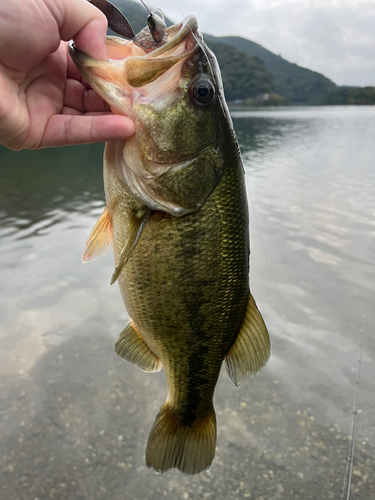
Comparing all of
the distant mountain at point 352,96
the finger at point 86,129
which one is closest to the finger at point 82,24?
the finger at point 86,129

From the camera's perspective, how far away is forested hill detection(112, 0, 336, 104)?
10728cm

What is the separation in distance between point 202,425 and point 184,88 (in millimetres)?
1824

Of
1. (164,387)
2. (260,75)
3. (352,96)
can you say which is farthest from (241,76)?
(164,387)

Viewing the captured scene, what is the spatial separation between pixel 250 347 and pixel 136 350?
0.67 metres

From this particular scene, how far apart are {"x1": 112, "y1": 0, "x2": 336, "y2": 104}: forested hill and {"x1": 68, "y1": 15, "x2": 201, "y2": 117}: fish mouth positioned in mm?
102212

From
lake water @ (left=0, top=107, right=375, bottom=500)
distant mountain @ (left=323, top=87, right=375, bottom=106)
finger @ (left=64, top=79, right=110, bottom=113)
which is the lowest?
lake water @ (left=0, top=107, right=375, bottom=500)

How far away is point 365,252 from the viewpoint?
764 cm

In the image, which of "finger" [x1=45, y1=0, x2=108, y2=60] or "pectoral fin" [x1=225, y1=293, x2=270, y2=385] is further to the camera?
"pectoral fin" [x1=225, y1=293, x2=270, y2=385]

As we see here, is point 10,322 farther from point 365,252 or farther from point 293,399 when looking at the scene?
point 365,252

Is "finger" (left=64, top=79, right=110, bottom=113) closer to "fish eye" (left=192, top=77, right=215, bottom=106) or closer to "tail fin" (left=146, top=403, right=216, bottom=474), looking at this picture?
"fish eye" (left=192, top=77, right=215, bottom=106)

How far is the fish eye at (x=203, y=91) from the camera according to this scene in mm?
1485

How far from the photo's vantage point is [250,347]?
6.38ft

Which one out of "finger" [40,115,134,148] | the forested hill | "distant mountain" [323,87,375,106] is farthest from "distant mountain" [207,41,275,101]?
"finger" [40,115,134,148]

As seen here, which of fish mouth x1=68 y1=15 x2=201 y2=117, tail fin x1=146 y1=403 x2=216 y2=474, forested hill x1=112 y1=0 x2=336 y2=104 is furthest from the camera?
forested hill x1=112 y1=0 x2=336 y2=104
